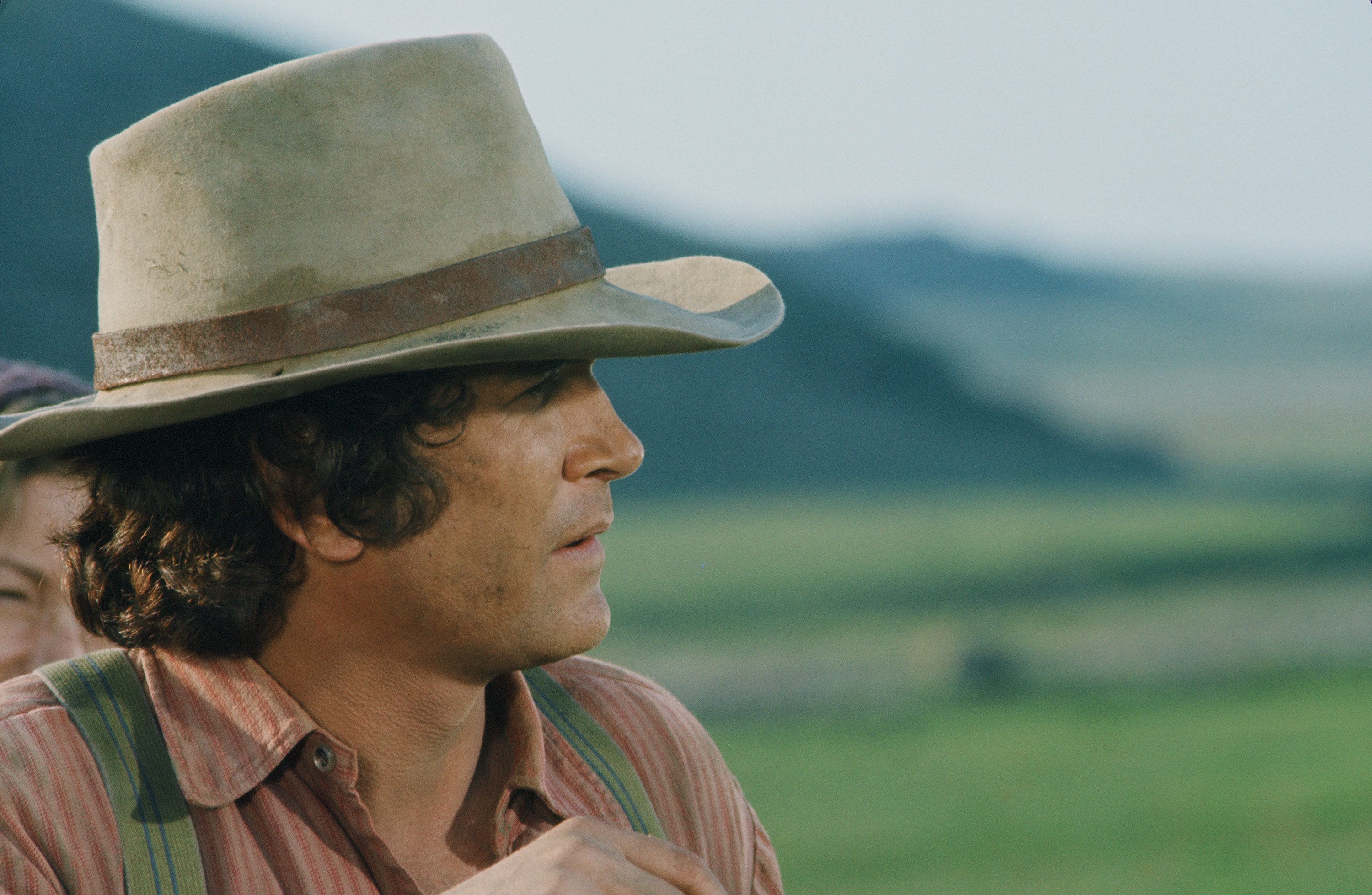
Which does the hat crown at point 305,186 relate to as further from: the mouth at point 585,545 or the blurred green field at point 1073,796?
the blurred green field at point 1073,796

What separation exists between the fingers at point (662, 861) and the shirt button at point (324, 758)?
16.4 inches

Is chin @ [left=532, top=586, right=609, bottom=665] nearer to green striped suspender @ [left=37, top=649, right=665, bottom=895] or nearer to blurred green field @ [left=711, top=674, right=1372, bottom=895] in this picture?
green striped suspender @ [left=37, top=649, right=665, bottom=895]

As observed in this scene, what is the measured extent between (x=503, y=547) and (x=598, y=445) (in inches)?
8.2

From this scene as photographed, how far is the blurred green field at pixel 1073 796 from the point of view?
39.1 feet

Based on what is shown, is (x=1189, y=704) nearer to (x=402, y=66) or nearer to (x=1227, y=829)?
(x=1227, y=829)

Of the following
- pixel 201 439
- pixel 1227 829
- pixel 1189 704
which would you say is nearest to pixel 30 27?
pixel 1189 704

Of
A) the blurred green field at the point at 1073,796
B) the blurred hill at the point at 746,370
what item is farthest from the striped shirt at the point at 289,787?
the blurred hill at the point at 746,370

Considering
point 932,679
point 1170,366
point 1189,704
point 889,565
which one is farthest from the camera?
point 1170,366

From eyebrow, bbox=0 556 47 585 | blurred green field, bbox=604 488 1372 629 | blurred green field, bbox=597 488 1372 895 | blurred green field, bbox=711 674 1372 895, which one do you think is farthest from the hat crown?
blurred green field, bbox=604 488 1372 629

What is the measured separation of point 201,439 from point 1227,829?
13694 mm

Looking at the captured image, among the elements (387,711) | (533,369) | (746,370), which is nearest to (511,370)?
(533,369)

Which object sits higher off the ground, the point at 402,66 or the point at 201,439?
the point at 402,66

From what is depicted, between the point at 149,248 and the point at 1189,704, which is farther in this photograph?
the point at 1189,704

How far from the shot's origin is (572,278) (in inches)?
78.8
